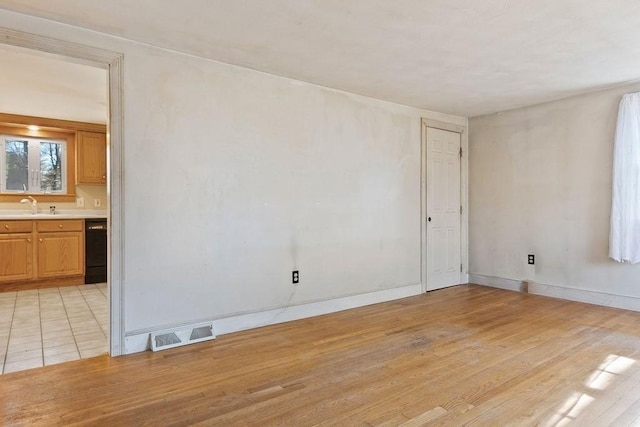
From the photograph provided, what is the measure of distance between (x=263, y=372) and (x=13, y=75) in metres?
3.60

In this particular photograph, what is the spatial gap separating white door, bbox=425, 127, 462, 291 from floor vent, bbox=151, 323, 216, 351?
295 cm

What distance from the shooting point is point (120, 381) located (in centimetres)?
234

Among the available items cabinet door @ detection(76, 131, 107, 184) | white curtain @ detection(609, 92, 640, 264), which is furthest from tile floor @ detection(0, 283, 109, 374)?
white curtain @ detection(609, 92, 640, 264)

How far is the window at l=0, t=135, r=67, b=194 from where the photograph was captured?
5.39m

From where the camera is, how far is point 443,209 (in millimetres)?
5098

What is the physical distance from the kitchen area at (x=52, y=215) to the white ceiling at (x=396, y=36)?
121 centimetres

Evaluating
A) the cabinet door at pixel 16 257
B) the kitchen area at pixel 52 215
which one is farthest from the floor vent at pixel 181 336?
the cabinet door at pixel 16 257

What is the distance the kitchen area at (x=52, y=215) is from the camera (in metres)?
3.16

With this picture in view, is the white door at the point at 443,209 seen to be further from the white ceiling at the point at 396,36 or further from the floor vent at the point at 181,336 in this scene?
the floor vent at the point at 181,336

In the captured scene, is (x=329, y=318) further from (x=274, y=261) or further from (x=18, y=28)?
(x=18, y=28)

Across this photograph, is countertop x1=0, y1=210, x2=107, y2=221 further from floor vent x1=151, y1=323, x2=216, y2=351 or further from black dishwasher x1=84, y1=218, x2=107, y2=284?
floor vent x1=151, y1=323, x2=216, y2=351

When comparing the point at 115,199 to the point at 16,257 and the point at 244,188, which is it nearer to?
the point at 244,188

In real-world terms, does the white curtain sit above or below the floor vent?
above

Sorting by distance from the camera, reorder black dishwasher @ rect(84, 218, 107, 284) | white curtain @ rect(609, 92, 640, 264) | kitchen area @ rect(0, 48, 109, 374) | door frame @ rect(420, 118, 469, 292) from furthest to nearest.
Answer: black dishwasher @ rect(84, 218, 107, 284) < door frame @ rect(420, 118, 469, 292) < white curtain @ rect(609, 92, 640, 264) < kitchen area @ rect(0, 48, 109, 374)
